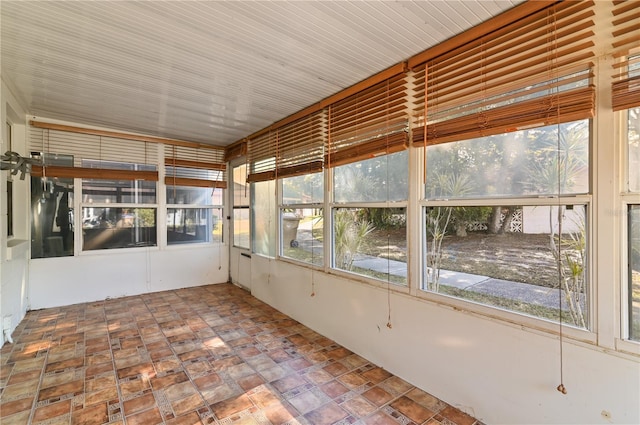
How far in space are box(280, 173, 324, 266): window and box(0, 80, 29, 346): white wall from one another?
2853 mm

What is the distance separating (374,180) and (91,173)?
4.14 metres

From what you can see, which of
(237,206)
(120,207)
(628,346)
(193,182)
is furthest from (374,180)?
(120,207)

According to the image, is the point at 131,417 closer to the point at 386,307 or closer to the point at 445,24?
the point at 386,307

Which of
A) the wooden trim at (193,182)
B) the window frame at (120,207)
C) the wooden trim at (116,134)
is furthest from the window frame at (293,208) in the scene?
the window frame at (120,207)

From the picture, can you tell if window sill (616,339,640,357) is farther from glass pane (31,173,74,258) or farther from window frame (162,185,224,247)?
glass pane (31,173,74,258)

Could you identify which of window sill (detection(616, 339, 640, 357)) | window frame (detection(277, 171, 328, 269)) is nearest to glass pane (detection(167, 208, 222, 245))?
window frame (detection(277, 171, 328, 269))

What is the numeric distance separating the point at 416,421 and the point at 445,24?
2573mm

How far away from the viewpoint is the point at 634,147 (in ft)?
4.79

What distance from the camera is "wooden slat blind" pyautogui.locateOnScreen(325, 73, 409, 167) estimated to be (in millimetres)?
2447

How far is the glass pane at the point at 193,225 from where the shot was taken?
5.16 m

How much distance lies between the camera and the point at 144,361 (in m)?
2.71

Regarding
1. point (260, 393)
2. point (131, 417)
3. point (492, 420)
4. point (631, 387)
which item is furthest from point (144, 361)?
point (631, 387)

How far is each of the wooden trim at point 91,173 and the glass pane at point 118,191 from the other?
113mm

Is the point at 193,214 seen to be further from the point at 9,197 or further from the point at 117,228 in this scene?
the point at 9,197
